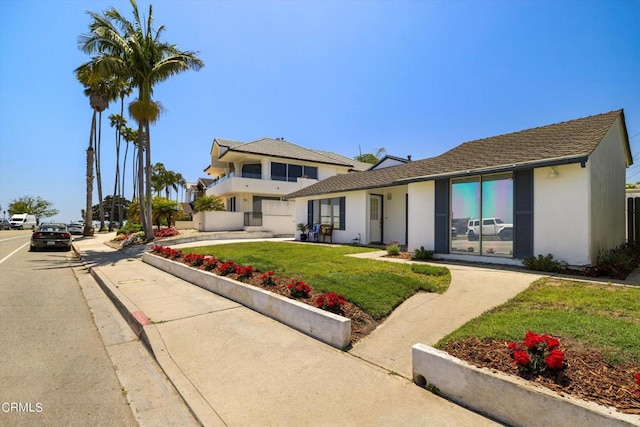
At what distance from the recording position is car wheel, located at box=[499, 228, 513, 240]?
891 cm

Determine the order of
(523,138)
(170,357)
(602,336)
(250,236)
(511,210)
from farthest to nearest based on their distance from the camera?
(250,236)
(523,138)
(511,210)
(170,357)
(602,336)

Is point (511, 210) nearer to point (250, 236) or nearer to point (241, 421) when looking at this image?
point (241, 421)

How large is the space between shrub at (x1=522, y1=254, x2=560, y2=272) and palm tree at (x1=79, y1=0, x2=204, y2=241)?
1847 cm

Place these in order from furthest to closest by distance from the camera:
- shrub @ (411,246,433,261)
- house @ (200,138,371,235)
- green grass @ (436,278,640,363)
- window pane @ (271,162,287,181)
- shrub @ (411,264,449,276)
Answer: window pane @ (271,162,287,181) < house @ (200,138,371,235) < shrub @ (411,246,433,261) < shrub @ (411,264,449,276) < green grass @ (436,278,640,363)

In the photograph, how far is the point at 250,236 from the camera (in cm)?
2291

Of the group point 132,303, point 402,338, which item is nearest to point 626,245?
point 402,338

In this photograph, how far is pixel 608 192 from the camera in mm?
9711

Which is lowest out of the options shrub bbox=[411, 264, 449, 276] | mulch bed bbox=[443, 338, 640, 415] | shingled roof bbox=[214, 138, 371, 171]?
mulch bed bbox=[443, 338, 640, 415]

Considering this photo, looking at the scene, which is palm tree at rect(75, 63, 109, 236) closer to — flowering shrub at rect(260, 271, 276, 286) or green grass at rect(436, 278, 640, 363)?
flowering shrub at rect(260, 271, 276, 286)

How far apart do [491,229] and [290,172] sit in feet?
74.4

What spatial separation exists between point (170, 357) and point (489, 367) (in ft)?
12.9

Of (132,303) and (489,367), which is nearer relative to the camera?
(489,367)

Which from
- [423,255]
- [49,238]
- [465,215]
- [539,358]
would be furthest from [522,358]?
[49,238]

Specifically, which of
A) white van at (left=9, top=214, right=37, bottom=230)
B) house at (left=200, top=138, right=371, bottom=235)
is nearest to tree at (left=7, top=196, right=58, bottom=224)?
white van at (left=9, top=214, right=37, bottom=230)
